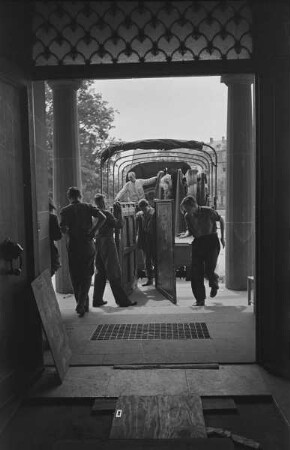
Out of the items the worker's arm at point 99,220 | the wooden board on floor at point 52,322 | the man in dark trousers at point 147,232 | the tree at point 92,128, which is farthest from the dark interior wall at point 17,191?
the tree at point 92,128

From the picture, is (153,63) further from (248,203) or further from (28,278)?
(248,203)

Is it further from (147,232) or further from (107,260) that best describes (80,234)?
(147,232)

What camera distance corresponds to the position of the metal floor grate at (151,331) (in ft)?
18.8

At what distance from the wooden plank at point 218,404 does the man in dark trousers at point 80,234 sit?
338 cm

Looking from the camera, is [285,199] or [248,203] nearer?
[285,199]

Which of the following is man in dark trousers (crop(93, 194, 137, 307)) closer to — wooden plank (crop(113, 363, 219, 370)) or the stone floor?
the stone floor

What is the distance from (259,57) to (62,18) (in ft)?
6.67

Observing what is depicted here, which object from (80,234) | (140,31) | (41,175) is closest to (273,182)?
(140,31)

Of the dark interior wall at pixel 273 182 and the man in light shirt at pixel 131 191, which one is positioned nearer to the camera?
the dark interior wall at pixel 273 182

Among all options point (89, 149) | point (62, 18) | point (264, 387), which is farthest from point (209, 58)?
point (89, 149)

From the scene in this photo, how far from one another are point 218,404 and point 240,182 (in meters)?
5.75

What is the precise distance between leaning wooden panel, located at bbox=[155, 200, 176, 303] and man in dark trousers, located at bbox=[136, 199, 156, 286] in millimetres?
422

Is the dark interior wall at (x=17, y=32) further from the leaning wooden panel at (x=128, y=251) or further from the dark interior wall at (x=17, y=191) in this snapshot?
the leaning wooden panel at (x=128, y=251)

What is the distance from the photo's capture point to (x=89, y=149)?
2223cm
